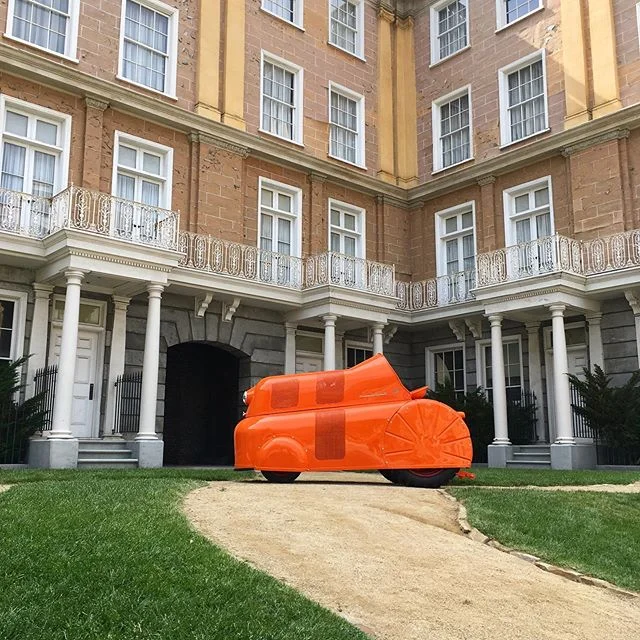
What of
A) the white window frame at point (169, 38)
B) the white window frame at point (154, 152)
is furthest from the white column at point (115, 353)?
the white window frame at point (169, 38)

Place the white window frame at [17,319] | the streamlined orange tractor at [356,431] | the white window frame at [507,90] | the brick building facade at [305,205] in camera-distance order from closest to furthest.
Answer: the streamlined orange tractor at [356,431] < the white window frame at [17,319] < the brick building facade at [305,205] < the white window frame at [507,90]

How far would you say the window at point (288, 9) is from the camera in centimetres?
1992

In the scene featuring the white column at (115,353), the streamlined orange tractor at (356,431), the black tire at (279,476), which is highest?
the white column at (115,353)

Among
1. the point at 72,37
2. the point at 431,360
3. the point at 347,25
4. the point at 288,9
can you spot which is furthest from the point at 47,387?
the point at 347,25

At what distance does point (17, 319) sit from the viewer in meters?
14.6

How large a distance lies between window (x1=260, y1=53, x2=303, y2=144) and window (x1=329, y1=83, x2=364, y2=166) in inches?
46.4

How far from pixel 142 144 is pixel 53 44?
2720mm

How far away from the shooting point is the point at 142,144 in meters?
16.7

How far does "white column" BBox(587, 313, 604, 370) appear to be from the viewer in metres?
17.1

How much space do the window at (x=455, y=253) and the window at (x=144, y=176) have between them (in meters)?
7.85

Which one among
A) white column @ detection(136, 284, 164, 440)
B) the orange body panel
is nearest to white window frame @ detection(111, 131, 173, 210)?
white column @ detection(136, 284, 164, 440)

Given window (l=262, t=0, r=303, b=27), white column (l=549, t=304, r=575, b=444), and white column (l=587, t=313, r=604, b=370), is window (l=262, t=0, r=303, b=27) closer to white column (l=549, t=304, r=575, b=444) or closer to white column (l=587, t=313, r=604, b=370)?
white column (l=549, t=304, r=575, b=444)

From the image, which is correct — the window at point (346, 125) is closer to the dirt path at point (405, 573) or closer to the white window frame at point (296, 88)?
the white window frame at point (296, 88)

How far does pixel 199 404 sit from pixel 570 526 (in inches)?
524
